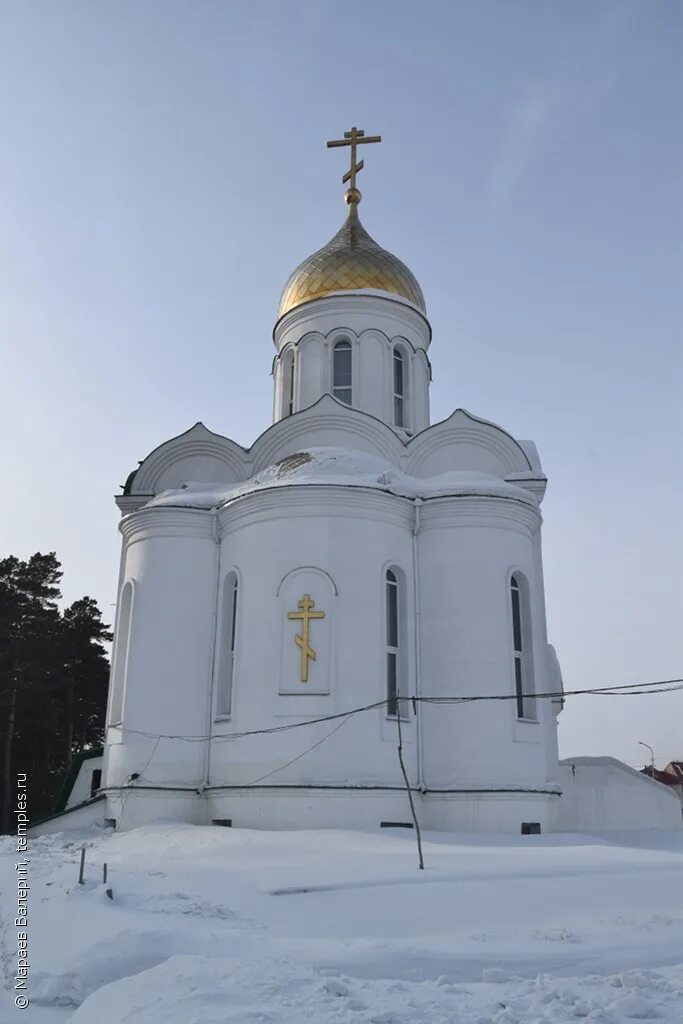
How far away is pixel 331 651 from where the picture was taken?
1091 centimetres

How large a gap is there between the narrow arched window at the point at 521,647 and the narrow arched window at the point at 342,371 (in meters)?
5.38

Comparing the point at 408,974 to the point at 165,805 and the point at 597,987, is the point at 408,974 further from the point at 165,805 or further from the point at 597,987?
the point at 165,805

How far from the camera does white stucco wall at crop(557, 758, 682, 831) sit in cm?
1452

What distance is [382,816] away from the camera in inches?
410

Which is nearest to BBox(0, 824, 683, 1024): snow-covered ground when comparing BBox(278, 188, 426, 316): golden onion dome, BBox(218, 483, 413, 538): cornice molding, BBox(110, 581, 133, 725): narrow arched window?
BBox(110, 581, 133, 725): narrow arched window

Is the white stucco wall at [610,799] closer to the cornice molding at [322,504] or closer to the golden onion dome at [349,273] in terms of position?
the cornice molding at [322,504]

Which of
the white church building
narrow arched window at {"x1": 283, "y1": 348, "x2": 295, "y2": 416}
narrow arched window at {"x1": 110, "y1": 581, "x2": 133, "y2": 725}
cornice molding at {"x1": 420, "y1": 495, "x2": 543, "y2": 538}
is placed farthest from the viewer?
narrow arched window at {"x1": 283, "y1": 348, "x2": 295, "y2": 416}

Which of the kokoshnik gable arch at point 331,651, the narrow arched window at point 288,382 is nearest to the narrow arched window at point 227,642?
the kokoshnik gable arch at point 331,651

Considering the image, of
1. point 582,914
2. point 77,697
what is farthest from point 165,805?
point 77,697

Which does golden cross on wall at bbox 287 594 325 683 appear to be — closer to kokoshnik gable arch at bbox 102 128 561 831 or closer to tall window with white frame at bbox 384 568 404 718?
kokoshnik gable arch at bbox 102 128 561 831

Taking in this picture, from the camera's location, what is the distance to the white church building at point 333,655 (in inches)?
421

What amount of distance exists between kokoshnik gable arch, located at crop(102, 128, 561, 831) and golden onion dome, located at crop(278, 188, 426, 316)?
5.15 m

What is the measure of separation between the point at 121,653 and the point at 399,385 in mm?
7125

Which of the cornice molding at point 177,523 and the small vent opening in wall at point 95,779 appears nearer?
the cornice molding at point 177,523
